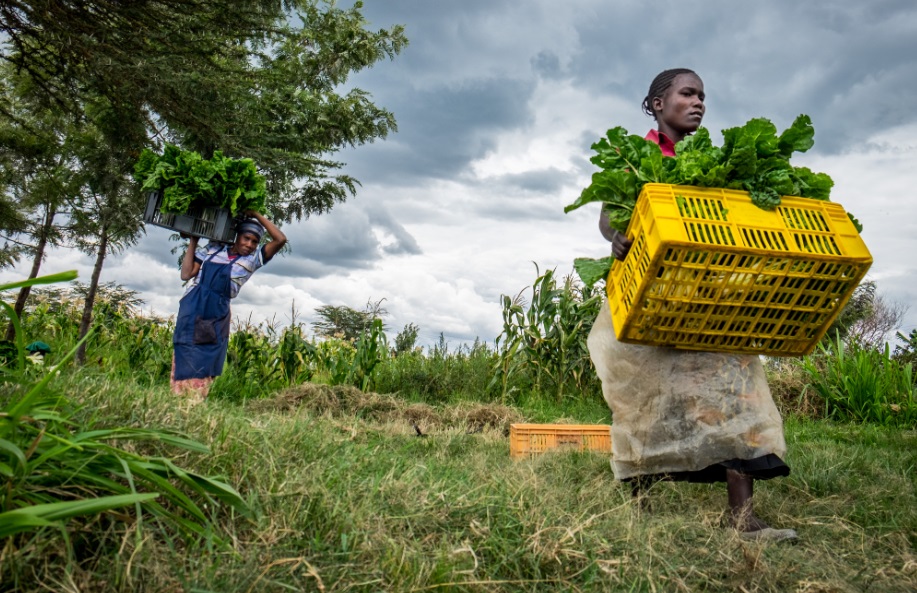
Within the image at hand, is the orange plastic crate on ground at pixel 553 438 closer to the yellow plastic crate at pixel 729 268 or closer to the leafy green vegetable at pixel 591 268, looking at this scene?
the leafy green vegetable at pixel 591 268

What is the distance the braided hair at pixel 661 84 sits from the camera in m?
3.18

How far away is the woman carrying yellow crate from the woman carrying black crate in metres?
3.09

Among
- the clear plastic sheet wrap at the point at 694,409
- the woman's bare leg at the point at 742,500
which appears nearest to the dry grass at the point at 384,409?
the clear plastic sheet wrap at the point at 694,409

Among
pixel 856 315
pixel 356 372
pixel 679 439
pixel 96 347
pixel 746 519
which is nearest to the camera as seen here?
pixel 746 519

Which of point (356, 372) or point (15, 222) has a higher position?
point (15, 222)

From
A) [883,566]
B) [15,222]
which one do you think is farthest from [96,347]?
[883,566]

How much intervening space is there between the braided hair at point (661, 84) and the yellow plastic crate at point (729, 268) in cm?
97

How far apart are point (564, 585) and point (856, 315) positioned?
17664 millimetres

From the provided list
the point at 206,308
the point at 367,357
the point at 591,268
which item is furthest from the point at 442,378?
the point at 591,268

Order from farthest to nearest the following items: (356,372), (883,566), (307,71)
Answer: (307,71) → (356,372) → (883,566)

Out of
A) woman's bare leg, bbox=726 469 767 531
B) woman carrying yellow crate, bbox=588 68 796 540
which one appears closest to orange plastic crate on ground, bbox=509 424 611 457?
woman carrying yellow crate, bbox=588 68 796 540

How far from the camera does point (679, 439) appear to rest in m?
2.79

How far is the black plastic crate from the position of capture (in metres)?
5.09

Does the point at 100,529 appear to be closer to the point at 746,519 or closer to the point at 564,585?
the point at 564,585
